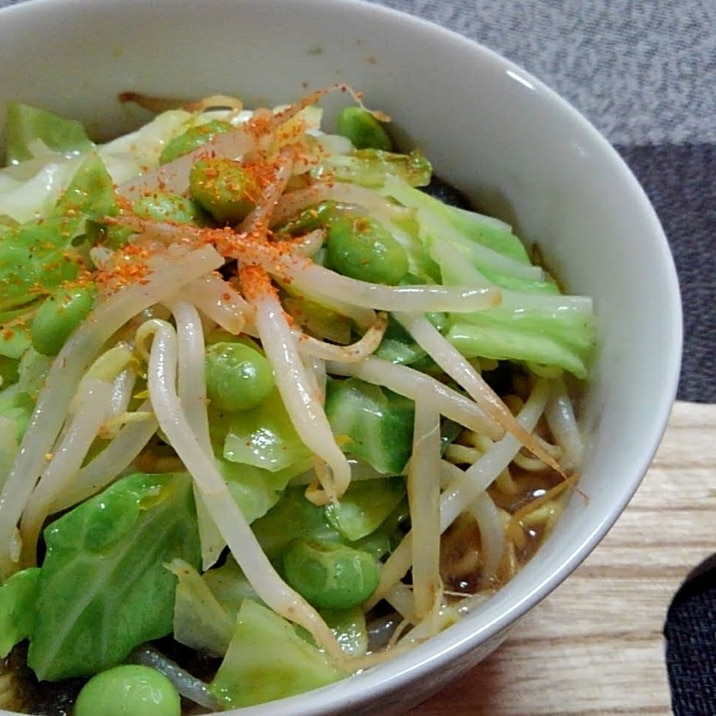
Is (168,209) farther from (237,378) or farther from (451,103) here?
(451,103)

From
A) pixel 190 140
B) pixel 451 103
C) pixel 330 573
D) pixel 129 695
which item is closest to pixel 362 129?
pixel 451 103

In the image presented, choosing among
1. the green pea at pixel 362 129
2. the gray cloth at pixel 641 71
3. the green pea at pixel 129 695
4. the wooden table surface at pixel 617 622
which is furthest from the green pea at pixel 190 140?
the gray cloth at pixel 641 71

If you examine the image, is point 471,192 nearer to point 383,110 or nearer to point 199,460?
point 383,110

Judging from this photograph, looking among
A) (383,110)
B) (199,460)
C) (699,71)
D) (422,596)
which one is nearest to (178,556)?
(199,460)

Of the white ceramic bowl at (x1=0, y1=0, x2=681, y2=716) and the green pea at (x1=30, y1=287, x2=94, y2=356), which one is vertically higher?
the white ceramic bowl at (x1=0, y1=0, x2=681, y2=716)

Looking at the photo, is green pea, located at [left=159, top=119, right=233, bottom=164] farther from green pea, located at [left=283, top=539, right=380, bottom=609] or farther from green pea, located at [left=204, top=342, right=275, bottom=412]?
green pea, located at [left=283, top=539, right=380, bottom=609]

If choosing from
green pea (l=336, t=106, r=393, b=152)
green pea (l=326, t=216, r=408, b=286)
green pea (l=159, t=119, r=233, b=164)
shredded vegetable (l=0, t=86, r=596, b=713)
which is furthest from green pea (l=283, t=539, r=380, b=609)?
green pea (l=336, t=106, r=393, b=152)

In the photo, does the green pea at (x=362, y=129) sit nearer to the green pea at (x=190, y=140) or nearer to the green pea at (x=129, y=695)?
the green pea at (x=190, y=140)
